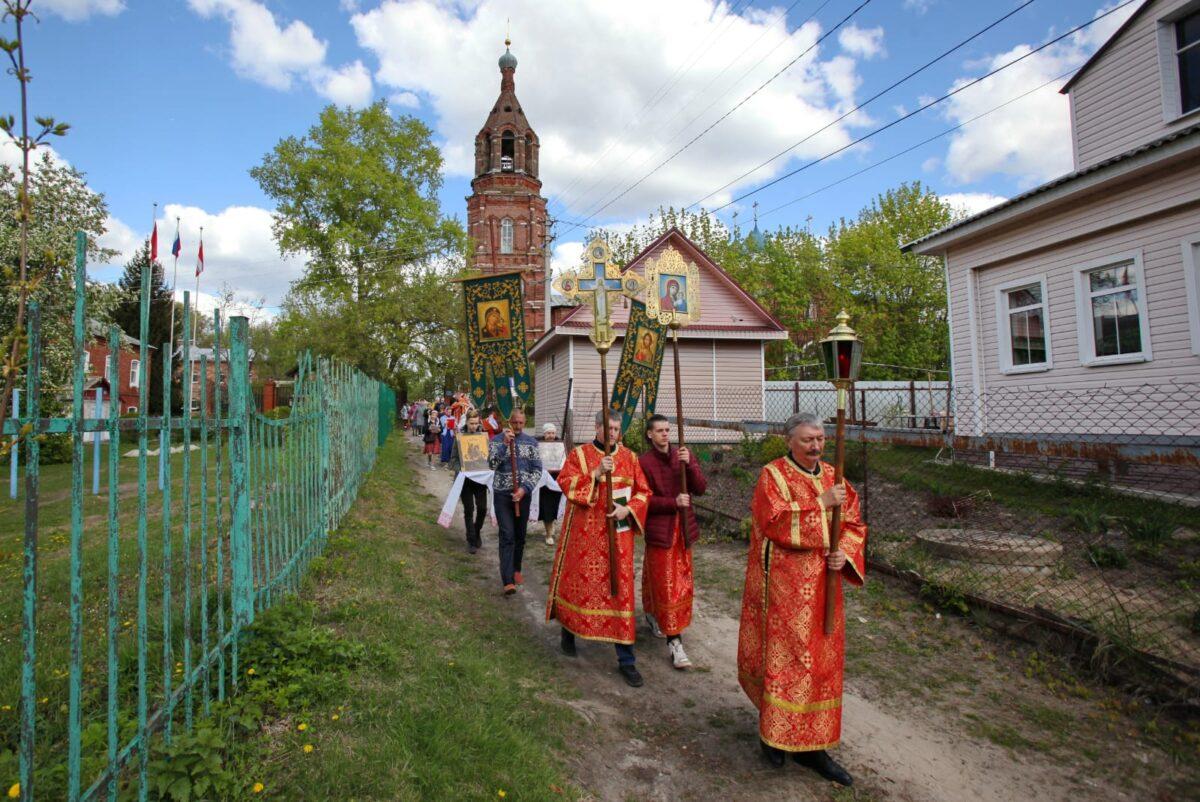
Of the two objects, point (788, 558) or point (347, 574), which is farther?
point (347, 574)

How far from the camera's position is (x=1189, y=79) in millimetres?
10555

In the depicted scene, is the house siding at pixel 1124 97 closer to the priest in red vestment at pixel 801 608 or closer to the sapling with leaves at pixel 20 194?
the priest in red vestment at pixel 801 608

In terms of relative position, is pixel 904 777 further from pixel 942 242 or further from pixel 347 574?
pixel 942 242

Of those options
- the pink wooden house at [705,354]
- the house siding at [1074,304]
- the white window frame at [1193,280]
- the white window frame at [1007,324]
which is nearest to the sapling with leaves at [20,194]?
the house siding at [1074,304]

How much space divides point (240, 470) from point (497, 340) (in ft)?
10.7

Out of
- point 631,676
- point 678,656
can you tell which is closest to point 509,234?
point 678,656

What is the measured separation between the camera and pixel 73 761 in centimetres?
184

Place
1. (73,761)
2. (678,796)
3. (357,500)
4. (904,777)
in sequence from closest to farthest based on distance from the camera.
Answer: (73,761), (678,796), (904,777), (357,500)

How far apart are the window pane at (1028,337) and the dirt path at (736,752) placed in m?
8.65

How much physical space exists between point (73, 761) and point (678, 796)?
2545mm

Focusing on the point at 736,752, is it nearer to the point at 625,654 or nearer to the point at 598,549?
the point at 625,654

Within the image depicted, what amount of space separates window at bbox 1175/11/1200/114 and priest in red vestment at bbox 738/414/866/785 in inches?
450

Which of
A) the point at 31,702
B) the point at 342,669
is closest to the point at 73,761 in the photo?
the point at 31,702

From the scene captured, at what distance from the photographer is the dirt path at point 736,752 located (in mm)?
3414
